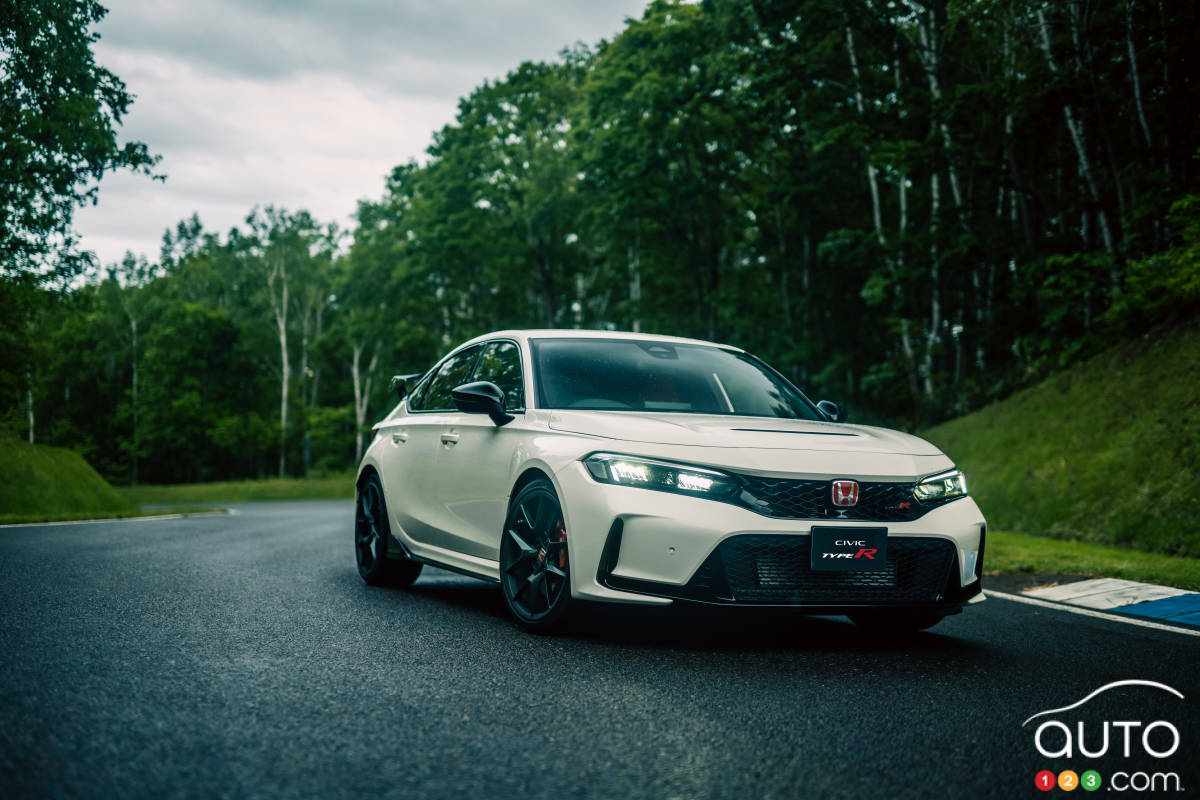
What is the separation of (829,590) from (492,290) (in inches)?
1760

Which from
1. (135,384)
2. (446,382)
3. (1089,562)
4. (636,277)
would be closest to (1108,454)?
(1089,562)

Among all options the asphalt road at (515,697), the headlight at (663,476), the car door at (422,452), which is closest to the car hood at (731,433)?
the headlight at (663,476)

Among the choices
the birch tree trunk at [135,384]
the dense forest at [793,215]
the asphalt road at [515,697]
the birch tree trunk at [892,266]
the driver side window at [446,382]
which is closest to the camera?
the asphalt road at [515,697]

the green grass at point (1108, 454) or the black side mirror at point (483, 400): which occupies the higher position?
the black side mirror at point (483, 400)

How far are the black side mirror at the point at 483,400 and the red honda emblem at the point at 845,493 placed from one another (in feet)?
6.49

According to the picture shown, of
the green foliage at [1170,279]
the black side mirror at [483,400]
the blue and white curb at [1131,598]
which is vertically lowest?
the blue and white curb at [1131,598]

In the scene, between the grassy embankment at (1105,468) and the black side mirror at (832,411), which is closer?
the black side mirror at (832,411)

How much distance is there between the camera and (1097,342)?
63.2ft

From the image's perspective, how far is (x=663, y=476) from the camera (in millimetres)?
5426

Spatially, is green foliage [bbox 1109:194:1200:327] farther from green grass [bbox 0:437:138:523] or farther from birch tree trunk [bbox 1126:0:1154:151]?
green grass [bbox 0:437:138:523]

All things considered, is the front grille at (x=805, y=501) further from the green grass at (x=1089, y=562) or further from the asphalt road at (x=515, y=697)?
the green grass at (x=1089, y=562)

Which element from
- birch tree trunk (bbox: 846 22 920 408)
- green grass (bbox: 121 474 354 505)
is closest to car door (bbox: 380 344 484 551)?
birch tree trunk (bbox: 846 22 920 408)

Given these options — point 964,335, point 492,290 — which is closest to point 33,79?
point 964,335

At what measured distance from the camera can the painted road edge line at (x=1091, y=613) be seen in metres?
6.71
